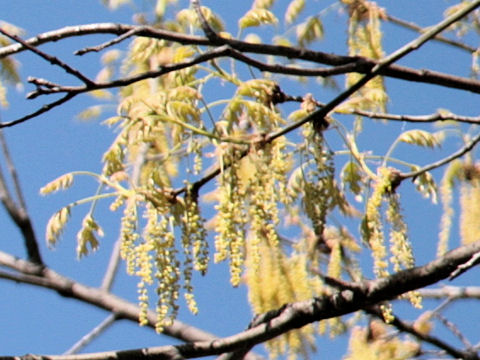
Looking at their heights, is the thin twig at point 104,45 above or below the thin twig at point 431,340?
above

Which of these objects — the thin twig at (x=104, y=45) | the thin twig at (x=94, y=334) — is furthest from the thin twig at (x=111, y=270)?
the thin twig at (x=104, y=45)

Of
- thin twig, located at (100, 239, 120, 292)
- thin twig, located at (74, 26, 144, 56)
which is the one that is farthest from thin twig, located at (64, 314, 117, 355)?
thin twig, located at (74, 26, 144, 56)

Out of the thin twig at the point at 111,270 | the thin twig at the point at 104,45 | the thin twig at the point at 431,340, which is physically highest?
the thin twig at the point at 111,270

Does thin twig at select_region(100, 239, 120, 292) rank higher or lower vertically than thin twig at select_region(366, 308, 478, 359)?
higher

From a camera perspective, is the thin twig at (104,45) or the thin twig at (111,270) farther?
A: the thin twig at (111,270)

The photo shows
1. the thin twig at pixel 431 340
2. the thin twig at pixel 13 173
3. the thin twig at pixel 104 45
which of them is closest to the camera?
the thin twig at pixel 104 45

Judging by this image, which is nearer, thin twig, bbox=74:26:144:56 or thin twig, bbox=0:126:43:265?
thin twig, bbox=74:26:144:56

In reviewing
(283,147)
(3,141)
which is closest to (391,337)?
(283,147)

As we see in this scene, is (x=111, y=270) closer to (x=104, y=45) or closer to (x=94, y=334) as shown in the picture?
(x=94, y=334)

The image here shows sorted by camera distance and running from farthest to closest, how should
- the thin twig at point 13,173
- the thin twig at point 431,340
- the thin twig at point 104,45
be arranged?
the thin twig at point 13,173, the thin twig at point 431,340, the thin twig at point 104,45

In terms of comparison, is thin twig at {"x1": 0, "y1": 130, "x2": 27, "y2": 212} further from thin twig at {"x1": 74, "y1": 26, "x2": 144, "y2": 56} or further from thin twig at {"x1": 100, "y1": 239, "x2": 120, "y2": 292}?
thin twig at {"x1": 74, "y1": 26, "x2": 144, "y2": 56}

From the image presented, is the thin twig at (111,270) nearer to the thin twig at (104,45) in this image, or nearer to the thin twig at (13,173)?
the thin twig at (13,173)

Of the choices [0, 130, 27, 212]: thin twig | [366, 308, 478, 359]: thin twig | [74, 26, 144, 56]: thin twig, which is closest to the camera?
[74, 26, 144, 56]: thin twig

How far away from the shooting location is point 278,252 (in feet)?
10.9
